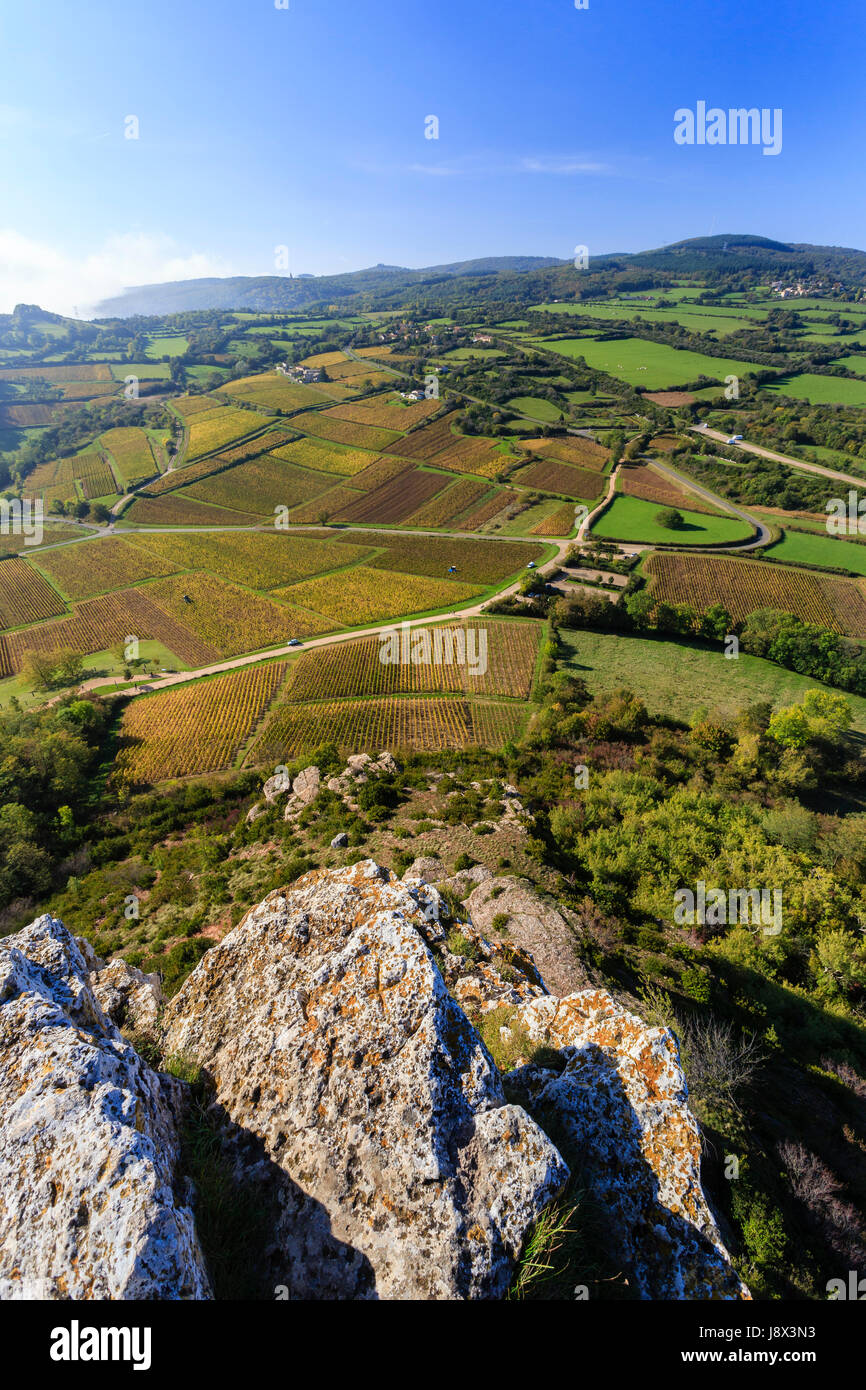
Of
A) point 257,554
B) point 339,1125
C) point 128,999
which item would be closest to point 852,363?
point 257,554

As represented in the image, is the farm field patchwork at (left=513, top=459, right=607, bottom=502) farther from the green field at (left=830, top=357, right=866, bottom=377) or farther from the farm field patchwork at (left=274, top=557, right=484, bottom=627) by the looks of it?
the green field at (left=830, top=357, right=866, bottom=377)

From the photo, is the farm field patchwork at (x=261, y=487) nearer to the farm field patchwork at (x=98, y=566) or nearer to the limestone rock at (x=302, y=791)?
the farm field patchwork at (x=98, y=566)

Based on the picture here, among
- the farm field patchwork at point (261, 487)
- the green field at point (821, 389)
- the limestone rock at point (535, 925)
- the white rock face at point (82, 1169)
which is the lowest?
the limestone rock at point (535, 925)

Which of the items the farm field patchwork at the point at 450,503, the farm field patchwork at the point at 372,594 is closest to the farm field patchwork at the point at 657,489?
the farm field patchwork at the point at 450,503

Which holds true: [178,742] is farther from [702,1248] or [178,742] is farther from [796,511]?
[796,511]

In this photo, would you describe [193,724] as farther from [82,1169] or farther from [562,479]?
[562,479]

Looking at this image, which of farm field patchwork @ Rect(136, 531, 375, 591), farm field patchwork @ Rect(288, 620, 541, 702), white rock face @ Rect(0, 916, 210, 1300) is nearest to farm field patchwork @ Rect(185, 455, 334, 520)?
farm field patchwork @ Rect(136, 531, 375, 591)
